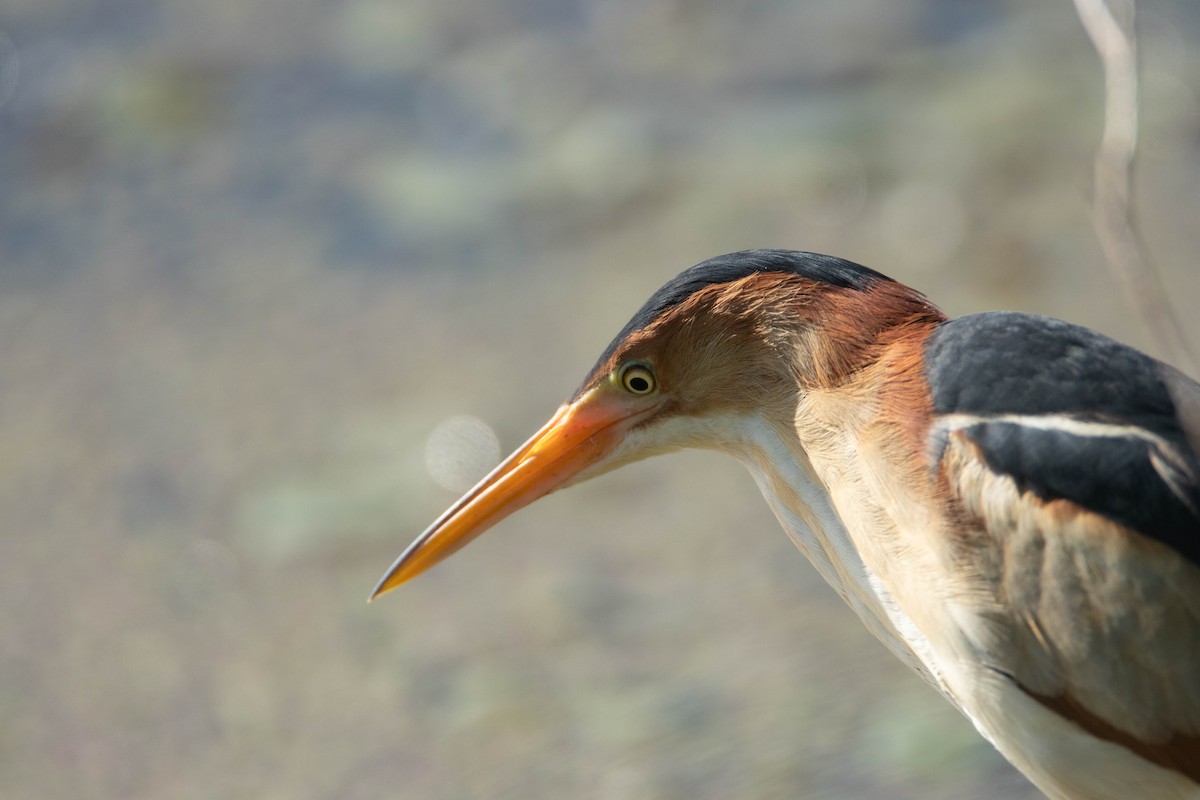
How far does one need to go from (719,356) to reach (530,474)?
0.44m

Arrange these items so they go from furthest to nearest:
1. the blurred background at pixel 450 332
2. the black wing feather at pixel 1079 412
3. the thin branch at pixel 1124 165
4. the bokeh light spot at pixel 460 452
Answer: the bokeh light spot at pixel 460 452 < the blurred background at pixel 450 332 < the black wing feather at pixel 1079 412 < the thin branch at pixel 1124 165

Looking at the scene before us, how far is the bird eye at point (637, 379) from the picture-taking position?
2.72m

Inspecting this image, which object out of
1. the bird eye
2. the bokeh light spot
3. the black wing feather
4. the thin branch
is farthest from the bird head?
the bokeh light spot

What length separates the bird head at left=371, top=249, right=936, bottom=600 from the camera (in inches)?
103

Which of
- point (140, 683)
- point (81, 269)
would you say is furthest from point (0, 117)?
point (140, 683)

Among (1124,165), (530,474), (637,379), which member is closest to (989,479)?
(1124,165)

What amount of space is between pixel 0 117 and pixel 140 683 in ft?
11.1

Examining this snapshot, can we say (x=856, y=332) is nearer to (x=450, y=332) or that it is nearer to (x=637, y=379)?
(x=637, y=379)

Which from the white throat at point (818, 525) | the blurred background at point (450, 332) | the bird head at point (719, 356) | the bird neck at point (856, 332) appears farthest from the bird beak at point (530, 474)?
the blurred background at point (450, 332)

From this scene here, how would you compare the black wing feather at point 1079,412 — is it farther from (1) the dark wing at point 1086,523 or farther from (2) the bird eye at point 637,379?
(2) the bird eye at point 637,379

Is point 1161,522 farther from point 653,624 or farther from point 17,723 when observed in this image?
point 17,723

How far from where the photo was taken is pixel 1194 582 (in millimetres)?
2293

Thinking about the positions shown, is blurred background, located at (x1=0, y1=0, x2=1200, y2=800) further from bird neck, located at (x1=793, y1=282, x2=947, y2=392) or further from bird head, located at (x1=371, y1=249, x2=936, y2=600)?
bird neck, located at (x1=793, y1=282, x2=947, y2=392)

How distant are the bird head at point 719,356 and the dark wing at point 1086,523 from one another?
0.25 metres
